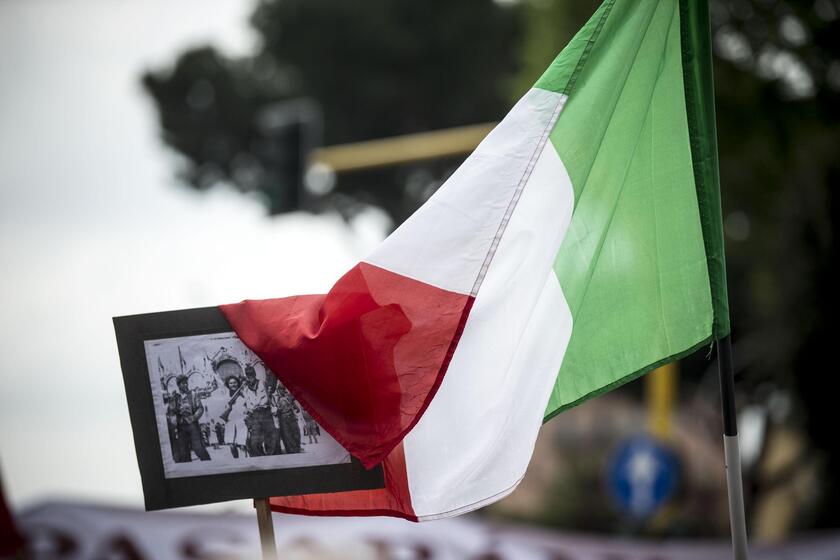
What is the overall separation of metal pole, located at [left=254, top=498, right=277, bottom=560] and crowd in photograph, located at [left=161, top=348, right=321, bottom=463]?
0.14 meters

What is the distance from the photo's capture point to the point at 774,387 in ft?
39.6

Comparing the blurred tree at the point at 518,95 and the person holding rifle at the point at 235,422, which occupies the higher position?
the blurred tree at the point at 518,95

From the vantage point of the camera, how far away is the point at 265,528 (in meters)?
2.73

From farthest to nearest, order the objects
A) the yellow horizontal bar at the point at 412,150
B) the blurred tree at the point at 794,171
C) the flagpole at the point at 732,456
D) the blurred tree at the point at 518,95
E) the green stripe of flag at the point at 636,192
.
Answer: the blurred tree at the point at 518,95
the blurred tree at the point at 794,171
the yellow horizontal bar at the point at 412,150
the green stripe of flag at the point at 636,192
the flagpole at the point at 732,456

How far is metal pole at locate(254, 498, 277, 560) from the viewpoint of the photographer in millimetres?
2713

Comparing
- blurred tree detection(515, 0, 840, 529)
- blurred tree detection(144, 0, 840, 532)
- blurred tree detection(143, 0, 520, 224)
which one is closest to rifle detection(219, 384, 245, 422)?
blurred tree detection(144, 0, 840, 532)

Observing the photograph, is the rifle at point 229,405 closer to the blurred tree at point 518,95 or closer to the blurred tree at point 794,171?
the blurred tree at point 518,95

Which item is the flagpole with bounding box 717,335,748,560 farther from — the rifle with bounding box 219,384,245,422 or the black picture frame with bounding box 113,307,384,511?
the rifle with bounding box 219,384,245,422

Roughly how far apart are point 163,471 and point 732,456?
1528 mm

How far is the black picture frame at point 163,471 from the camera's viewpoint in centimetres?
270

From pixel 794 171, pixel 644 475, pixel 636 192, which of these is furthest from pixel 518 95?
pixel 636 192

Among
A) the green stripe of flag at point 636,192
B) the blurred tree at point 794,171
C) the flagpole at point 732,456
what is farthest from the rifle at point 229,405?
the blurred tree at point 794,171

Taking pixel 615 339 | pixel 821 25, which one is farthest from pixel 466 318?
pixel 821 25

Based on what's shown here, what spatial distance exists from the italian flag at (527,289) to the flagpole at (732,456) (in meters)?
0.08
